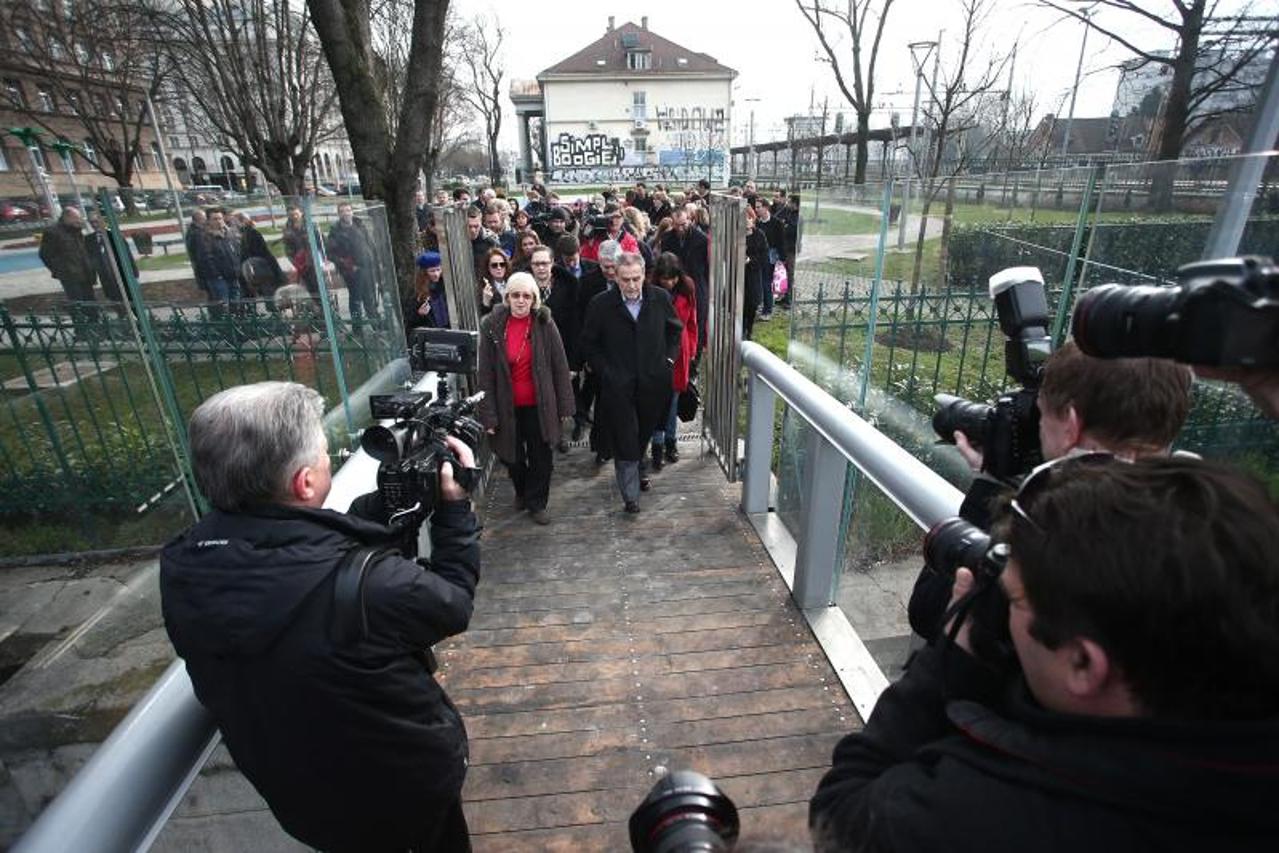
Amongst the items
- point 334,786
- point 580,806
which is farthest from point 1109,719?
point 580,806

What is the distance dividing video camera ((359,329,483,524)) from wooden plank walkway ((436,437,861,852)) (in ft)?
4.42

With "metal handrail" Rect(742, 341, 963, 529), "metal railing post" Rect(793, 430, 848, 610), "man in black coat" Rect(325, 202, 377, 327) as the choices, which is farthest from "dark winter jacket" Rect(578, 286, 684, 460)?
"metal railing post" Rect(793, 430, 848, 610)

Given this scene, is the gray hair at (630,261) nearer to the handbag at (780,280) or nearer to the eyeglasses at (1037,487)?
the eyeglasses at (1037,487)

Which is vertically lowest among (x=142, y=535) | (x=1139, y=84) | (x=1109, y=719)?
(x=142, y=535)

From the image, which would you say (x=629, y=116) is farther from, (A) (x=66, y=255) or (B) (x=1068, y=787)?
(B) (x=1068, y=787)

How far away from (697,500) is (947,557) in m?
3.61

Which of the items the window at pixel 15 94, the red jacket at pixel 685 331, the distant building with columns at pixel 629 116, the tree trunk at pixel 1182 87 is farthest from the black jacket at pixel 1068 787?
the distant building with columns at pixel 629 116

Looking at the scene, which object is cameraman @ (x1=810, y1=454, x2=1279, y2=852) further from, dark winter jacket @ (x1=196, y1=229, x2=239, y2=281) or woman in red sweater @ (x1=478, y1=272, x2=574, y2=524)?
dark winter jacket @ (x1=196, y1=229, x2=239, y2=281)

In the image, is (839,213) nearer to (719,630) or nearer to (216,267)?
(719,630)

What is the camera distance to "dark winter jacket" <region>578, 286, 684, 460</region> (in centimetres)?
443

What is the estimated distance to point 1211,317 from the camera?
74 centimetres

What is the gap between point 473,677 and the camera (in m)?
3.16

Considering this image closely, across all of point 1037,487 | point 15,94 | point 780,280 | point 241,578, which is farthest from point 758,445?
point 15,94

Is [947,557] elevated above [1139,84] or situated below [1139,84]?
below
